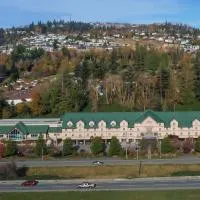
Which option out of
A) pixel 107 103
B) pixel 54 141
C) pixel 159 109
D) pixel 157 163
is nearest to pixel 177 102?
pixel 159 109

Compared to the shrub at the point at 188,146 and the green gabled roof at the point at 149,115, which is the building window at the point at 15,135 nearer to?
the green gabled roof at the point at 149,115

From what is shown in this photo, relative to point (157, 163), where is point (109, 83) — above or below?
above

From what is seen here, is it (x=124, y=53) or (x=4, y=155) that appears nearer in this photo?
(x=4, y=155)

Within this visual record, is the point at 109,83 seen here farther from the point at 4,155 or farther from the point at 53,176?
the point at 53,176

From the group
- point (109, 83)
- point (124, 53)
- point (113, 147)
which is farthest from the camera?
point (124, 53)

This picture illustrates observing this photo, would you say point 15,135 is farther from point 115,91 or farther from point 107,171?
point 115,91

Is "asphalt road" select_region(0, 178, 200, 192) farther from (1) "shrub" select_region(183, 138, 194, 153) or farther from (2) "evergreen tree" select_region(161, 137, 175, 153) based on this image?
(1) "shrub" select_region(183, 138, 194, 153)
